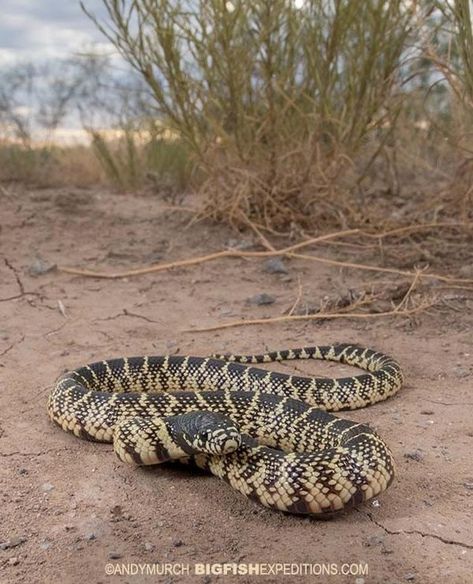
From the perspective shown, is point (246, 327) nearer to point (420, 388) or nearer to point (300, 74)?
point (420, 388)

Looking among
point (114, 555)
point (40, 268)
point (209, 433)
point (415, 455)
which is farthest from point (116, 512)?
point (40, 268)

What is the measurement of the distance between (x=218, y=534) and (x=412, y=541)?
952 millimetres

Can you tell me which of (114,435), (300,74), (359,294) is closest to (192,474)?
(114,435)

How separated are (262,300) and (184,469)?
3.55 meters

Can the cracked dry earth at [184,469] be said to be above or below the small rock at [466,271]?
below

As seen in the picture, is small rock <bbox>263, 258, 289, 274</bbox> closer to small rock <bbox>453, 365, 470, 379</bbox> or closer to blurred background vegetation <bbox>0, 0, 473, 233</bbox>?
blurred background vegetation <bbox>0, 0, 473, 233</bbox>

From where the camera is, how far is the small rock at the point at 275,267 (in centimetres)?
834

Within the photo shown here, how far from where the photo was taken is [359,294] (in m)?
7.17

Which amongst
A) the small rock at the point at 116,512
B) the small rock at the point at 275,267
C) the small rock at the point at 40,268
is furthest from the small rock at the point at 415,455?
the small rock at the point at 40,268

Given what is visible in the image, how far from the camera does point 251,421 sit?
4.38 metres

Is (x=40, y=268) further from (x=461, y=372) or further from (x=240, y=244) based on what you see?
(x=461, y=372)

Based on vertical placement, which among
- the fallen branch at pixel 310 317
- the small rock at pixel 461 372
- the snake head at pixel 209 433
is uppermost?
the snake head at pixel 209 433

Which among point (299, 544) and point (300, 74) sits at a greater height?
point (300, 74)

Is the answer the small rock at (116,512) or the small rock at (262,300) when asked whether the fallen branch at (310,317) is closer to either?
the small rock at (262,300)
